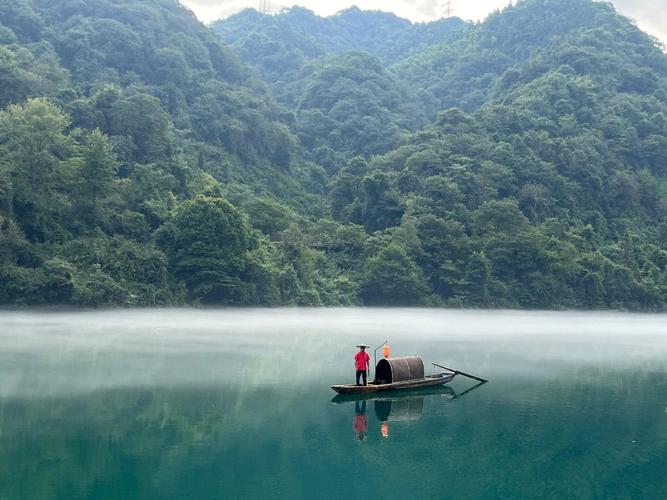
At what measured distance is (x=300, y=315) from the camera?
5572cm

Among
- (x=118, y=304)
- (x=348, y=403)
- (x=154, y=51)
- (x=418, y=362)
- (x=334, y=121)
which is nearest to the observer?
(x=348, y=403)

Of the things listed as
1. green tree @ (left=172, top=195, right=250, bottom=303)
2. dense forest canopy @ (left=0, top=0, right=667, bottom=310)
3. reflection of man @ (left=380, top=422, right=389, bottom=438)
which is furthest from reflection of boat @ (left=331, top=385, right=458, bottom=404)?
green tree @ (left=172, top=195, right=250, bottom=303)

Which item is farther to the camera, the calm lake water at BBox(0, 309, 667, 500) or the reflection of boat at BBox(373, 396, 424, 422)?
the reflection of boat at BBox(373, 396, 424, 422)

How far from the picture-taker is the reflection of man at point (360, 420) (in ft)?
59.1

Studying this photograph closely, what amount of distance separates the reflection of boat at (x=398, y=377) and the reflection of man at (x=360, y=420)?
Result: 0.78 metres

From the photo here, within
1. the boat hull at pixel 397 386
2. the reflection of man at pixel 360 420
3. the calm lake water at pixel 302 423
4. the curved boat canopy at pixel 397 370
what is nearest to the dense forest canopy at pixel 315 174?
the calm lake water at pixel 302 423

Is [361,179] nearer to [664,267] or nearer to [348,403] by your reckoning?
[664,267]

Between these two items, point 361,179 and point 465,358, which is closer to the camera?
point 465,358

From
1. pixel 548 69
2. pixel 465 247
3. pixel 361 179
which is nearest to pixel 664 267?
pixel 465 247

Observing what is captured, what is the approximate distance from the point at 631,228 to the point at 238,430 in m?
66.5

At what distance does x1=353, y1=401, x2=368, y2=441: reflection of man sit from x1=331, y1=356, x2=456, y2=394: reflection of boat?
0.78 m

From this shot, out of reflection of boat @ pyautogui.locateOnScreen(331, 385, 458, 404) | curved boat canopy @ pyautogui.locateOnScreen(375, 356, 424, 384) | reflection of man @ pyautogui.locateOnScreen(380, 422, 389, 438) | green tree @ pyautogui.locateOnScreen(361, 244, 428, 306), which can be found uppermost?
green tree @ pyautogui.locateOnScreen(361, 244, 428, 306)

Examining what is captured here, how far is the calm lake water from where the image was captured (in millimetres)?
14164

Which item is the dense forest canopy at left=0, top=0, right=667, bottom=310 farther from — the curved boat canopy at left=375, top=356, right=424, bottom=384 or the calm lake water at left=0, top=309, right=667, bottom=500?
the curved boat canopy at left=375, top=356, right=424, bottom=384
